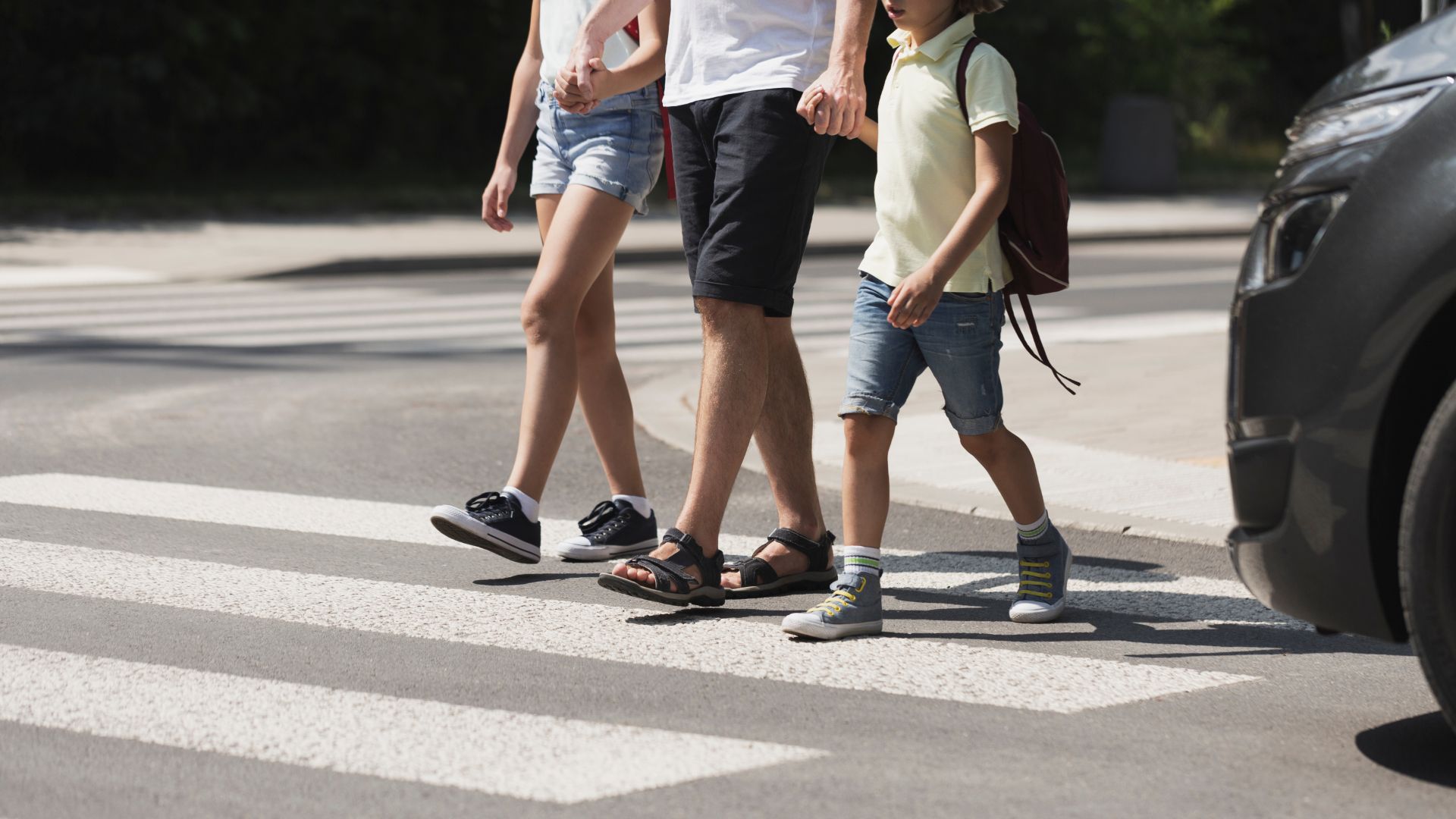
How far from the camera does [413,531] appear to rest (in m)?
6.17

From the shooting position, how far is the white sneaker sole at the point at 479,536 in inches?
207

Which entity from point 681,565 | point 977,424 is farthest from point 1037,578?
point 681,565

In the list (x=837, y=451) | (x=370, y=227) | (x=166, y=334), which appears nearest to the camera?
(x=837, y=451)

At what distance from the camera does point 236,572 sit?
545 cm

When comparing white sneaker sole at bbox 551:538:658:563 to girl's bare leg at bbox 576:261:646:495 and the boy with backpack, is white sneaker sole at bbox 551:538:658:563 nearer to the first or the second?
girl's bare leg at bbox 576:261:646:495

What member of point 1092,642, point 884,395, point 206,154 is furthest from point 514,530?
point 206,154

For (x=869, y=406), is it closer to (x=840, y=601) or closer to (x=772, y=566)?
(x=840, y=601)

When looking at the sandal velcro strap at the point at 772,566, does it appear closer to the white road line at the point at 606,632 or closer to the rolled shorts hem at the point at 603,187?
the white road line at the point at 606,632

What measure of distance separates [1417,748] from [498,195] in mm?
2976

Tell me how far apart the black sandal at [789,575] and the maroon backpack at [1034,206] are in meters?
0.91

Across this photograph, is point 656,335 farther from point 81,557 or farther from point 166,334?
point 81,557

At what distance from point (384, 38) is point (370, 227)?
844 centimetres

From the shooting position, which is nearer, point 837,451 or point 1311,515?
point 1311,515

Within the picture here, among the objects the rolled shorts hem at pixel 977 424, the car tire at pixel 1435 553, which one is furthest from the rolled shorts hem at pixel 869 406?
the car tire at pixel 1435 553
